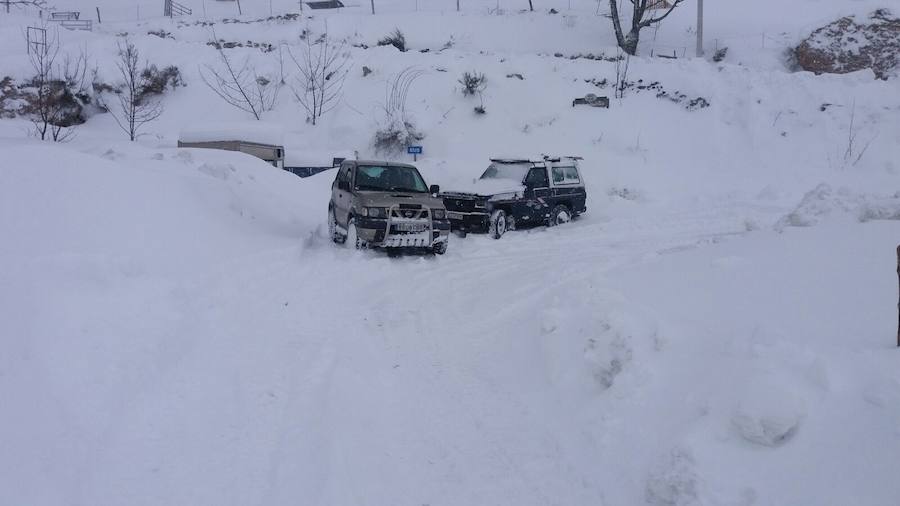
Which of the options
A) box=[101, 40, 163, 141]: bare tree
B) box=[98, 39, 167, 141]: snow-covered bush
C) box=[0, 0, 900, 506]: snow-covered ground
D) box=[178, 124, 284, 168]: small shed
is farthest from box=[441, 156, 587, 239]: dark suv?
box=[98, 39, 167, 141]: snow-covered bush

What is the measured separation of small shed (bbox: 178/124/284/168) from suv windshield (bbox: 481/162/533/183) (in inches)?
272

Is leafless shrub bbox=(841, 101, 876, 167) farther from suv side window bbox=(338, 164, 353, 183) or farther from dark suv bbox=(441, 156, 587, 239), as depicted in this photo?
suv side window bbox=(338, 164, 353, 183)

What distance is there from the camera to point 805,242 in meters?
7.38

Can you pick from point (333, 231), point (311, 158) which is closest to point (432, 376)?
point (333, 231)

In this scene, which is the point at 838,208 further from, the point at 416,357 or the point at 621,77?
the point at 621,77

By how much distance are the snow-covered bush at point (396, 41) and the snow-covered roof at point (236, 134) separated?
16.0 metres

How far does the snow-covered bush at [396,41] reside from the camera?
34.8 meters

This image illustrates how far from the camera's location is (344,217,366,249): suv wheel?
11.6 m

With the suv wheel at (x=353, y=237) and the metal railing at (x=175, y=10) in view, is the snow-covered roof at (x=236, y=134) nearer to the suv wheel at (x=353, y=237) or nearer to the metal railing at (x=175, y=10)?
the suv wheel at (x=353, y=237)

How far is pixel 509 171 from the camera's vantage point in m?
16.1

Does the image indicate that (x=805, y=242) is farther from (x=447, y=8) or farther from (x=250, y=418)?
(x=447, y=8)

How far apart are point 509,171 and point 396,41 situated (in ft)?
70.9

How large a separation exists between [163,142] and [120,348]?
64.4 feet

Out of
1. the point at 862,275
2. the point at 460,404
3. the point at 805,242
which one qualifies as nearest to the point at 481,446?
the point at 460,404
